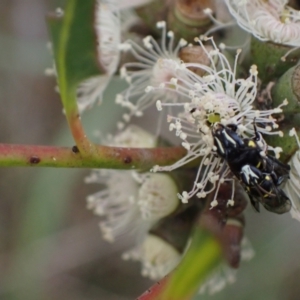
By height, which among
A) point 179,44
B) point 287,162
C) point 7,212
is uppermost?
point 179,44

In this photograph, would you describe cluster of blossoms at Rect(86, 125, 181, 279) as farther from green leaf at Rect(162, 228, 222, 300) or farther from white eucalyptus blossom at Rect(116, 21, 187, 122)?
green leaf at Rect(162, 228, 222, 300)

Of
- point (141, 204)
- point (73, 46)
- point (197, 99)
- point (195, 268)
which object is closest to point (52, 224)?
point (141, 204)

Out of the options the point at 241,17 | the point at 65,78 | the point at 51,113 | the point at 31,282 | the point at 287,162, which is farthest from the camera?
the point at 51,113

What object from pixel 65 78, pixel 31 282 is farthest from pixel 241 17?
pixel 31 282

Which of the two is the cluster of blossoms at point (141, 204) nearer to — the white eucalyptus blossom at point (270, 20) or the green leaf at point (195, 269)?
the white eucalyptus blossom at point (270, 20)

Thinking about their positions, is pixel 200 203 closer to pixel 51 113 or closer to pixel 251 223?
pixel 251 223

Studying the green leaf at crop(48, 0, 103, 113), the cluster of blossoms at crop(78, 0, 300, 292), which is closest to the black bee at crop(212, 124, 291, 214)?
the cluster of blossoms at crop(78, 0, 300, 292)

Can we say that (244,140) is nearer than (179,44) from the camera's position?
Yes
